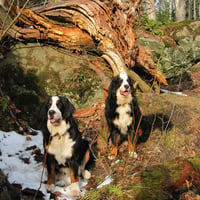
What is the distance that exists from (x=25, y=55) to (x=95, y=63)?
195 cm

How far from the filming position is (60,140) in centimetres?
393

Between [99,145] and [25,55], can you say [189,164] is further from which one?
[25,55]

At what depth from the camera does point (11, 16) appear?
7.20m

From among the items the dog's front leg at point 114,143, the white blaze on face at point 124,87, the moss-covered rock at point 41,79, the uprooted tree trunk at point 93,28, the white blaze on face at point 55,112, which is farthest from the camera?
the uprooted tree trunk at point 93,28

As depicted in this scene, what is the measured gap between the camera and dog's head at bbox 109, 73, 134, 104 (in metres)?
4.76

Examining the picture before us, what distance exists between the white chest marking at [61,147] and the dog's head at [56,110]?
27 cm

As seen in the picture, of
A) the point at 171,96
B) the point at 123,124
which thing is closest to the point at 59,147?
the point at 123,124

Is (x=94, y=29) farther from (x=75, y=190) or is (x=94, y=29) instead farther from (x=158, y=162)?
(x=75, y=190)

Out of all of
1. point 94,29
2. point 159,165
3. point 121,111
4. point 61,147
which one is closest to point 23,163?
point 61,147

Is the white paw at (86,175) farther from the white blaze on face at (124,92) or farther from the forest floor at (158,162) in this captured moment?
the white blaze on face at (124,92)

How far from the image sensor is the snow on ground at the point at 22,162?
392cm

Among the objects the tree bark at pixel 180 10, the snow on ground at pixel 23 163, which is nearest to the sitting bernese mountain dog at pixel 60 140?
the snow on ground at pixel 23 163

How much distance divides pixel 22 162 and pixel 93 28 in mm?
4249

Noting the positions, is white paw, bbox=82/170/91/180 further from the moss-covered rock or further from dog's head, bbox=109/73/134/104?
the moss-covered rock
